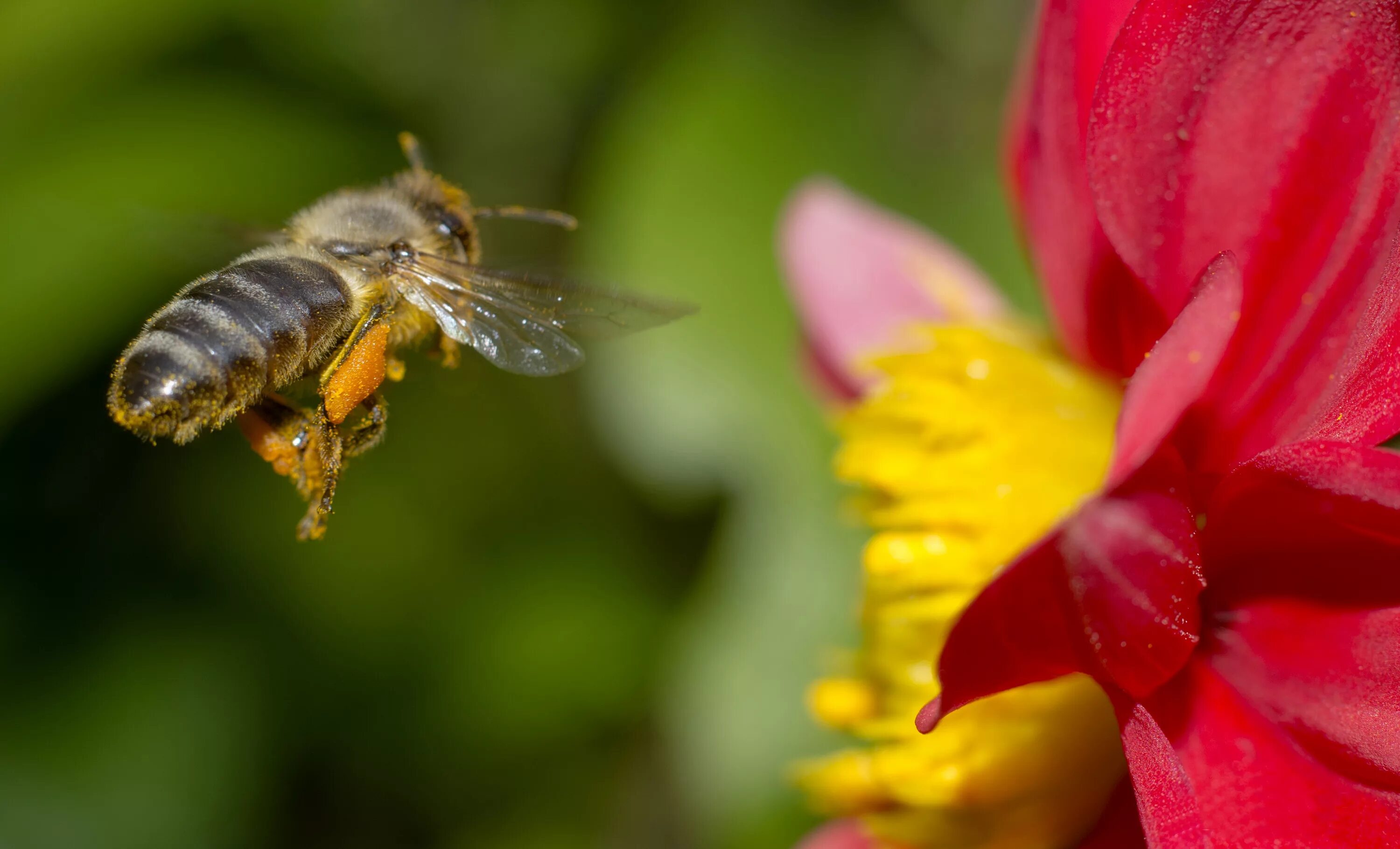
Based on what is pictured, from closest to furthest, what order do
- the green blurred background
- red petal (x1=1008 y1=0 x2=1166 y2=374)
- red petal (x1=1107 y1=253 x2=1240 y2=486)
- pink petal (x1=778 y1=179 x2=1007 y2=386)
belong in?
red petal (x1=1107 y1=253 x2=1240 y2=486) < red petal (x1=1008 y1=0 x2=1166 y2=374) < pink petal (x1=778 y1=179 x2=1007 y2=386) < the green blurred background

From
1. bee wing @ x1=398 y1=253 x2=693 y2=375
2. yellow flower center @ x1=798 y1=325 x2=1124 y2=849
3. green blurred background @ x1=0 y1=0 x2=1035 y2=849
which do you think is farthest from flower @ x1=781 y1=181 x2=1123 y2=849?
green blurred background @ x1=0 y1=0 x2=1035 y2=849

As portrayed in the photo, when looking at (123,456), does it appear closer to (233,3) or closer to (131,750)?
(131,750)

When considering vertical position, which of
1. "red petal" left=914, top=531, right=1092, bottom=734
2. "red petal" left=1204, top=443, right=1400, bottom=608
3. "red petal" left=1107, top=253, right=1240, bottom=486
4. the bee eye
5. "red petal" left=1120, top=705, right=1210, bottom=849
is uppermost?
"red petal" left=1107, top=253, right=1240, bottom=486

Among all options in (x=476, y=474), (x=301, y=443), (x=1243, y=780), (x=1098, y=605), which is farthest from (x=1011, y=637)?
(x=476, y=474)

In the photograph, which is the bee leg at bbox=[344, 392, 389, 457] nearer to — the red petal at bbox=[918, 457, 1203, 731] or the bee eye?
the bee eye

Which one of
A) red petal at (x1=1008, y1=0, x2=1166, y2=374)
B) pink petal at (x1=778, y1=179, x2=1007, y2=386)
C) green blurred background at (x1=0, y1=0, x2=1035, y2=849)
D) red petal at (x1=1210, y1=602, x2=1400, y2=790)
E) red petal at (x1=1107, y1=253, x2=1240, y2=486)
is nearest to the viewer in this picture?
red petal at (x1=1107, y1=253, x2=1240, y2=486)

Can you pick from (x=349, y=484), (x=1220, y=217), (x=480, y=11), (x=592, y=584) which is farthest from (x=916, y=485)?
(x=480, y=11)
